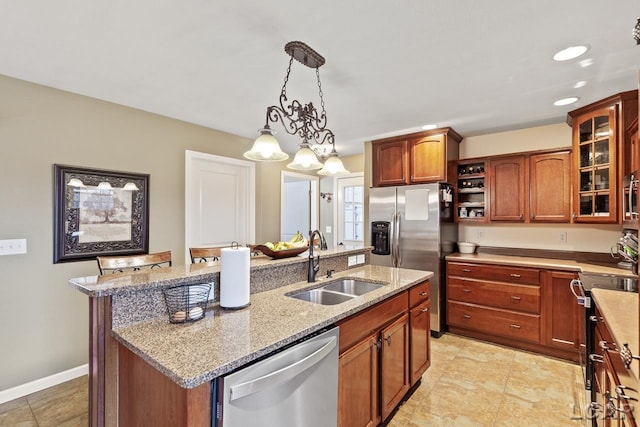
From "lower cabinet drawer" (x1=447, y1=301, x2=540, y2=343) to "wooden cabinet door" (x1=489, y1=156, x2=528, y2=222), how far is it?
3.62 ft

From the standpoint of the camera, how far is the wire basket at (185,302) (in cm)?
141

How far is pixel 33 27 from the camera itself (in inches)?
68.5

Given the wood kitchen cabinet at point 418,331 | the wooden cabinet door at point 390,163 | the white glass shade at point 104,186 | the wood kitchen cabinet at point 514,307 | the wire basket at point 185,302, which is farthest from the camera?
the wooden cabinet door at point 390,163

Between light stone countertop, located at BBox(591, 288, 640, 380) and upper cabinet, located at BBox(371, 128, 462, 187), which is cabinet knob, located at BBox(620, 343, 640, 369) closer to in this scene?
light stone countertop, located at BBox(591, 288, 640, 380)

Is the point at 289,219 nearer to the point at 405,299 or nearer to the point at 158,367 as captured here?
the point at 405,299

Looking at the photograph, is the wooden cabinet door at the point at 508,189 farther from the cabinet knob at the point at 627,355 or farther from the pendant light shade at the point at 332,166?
the cabinet knob at the point at 627,355

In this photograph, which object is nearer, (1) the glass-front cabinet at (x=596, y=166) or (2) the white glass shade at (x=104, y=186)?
(1) the glass-front cabinet at (x=596, y=166)

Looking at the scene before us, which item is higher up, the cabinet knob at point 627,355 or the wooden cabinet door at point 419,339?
the cabinet knob at point 627,355

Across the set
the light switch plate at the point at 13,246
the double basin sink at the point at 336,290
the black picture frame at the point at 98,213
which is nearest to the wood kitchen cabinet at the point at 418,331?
the double basin sink at the point at 336,290

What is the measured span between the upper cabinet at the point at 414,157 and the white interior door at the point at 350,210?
0.98 metres

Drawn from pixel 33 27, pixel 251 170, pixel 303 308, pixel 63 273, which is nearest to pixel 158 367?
pixel 303 308

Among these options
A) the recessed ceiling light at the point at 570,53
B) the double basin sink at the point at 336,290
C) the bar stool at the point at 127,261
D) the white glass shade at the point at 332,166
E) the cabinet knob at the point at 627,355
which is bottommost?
the double basin sink at the point at 336,290

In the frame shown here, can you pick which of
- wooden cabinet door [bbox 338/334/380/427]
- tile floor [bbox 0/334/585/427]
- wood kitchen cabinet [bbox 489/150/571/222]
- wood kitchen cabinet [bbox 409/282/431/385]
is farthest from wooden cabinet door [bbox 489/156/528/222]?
wooden cabinet door [bbox 338/334/380/427]

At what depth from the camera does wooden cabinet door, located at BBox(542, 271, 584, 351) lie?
113 inches
